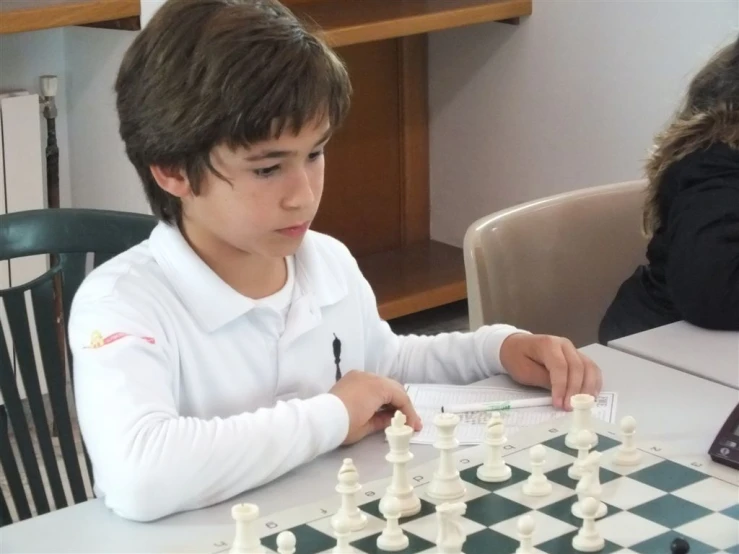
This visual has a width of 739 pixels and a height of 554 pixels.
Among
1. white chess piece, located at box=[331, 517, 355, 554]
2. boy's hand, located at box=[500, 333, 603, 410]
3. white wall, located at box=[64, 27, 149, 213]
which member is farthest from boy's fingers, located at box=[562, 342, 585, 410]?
white wall, located at box=[64, 27, 149, 213]

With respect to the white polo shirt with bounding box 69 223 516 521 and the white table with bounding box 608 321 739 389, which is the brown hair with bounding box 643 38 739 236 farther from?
the white polo shirt with bounding box 69 223 516 521

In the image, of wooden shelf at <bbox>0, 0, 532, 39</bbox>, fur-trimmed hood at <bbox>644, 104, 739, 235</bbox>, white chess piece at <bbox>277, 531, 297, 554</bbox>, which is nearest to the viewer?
white chess piece at <bbox>277, 531, 297, 554</bbox>

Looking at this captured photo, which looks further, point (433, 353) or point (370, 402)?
point (433, 353)

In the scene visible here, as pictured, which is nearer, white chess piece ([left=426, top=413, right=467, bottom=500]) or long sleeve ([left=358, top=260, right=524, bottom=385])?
white chess piece ([left=426, top=413, right=467, bottom=500])

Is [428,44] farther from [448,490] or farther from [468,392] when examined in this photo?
[448,490]

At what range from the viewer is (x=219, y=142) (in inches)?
48.9

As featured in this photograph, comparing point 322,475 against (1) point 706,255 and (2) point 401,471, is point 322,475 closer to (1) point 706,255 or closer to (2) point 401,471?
(2) point 401,471

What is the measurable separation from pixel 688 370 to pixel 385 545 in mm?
582

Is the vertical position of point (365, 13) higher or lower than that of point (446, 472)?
higher

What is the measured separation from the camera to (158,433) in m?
1.12

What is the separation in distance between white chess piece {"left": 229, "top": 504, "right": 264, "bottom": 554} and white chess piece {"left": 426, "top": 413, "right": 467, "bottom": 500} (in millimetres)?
190

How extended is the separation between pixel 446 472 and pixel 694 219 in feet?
2.66

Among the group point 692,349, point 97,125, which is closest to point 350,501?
point 692,349

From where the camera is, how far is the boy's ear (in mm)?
1306
